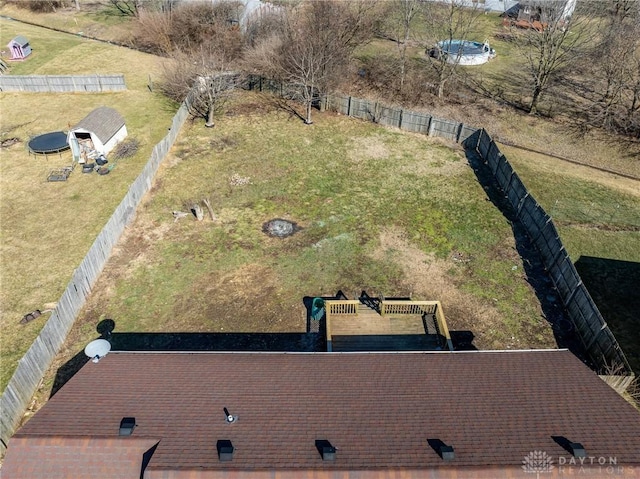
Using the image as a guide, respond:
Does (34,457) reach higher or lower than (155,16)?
lower

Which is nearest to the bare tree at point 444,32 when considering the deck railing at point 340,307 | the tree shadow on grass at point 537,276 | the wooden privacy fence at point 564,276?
the wooden privacy fence at point 564,276

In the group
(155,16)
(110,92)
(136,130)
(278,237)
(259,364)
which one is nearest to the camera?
(259,364)

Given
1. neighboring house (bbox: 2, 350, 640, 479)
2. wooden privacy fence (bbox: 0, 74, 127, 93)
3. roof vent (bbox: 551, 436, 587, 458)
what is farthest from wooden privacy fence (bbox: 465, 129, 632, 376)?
wooden privacy fence (bbox: 0, 74, 127, 93)

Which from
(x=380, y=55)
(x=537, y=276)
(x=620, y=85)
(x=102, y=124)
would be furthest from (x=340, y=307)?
(x=380, y=55)

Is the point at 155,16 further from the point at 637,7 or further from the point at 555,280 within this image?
the point at 637,7

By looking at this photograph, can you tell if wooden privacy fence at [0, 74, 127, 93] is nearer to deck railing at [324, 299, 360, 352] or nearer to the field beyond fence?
the field beyond fence

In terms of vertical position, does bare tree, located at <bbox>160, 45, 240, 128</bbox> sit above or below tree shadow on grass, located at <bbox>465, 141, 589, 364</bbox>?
above

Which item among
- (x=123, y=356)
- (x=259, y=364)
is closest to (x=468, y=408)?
(x=259, y=364)
